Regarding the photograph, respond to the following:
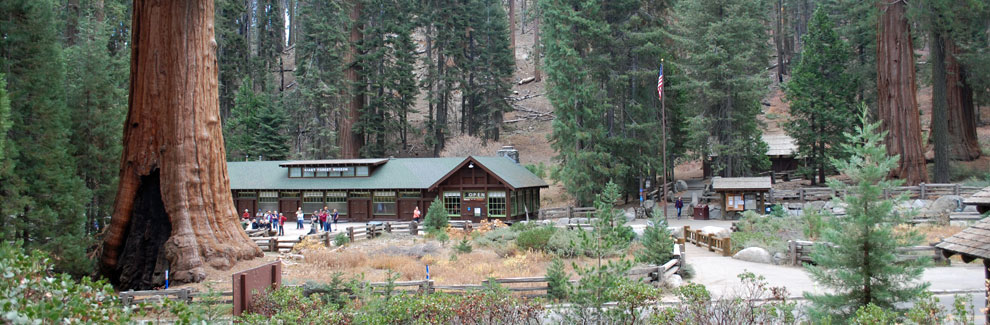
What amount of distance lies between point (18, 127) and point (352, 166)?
19673 mm

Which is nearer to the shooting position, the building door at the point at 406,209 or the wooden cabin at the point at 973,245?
the wooden cabin at the point at 973,245

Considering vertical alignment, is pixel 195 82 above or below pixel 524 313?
above

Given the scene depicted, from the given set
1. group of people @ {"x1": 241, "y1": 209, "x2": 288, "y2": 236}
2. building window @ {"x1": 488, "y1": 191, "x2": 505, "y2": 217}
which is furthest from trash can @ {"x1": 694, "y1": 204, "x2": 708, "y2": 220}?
group of people @ {"x1": 241, "y1": 209, "x2": 288, "y2": 236}

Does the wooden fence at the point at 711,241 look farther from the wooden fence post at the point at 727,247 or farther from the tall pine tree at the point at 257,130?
the tall pine tree at the point at 257,130

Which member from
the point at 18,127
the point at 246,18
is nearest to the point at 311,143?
the point at 246,18

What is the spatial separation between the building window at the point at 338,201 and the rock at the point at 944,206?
94.1 feet

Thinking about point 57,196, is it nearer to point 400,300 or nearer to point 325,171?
point 400,300

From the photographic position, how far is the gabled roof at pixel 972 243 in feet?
30.3

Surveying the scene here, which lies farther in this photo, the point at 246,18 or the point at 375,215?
the point at 246,18

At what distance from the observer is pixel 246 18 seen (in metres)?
62.4

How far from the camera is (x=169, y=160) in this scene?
55.4 ft

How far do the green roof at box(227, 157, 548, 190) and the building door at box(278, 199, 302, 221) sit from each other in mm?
1038

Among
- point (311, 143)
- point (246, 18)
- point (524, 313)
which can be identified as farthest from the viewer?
point (246, 18)

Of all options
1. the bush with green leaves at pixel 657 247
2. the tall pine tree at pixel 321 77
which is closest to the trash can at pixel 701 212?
the bush with green leaves at pixel 657 247
